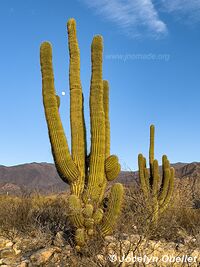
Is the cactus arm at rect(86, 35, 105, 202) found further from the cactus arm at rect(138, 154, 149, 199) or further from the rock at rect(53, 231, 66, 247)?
the cactus arm at rect(138, 154, 149, 199)

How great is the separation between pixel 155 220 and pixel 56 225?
2.36m

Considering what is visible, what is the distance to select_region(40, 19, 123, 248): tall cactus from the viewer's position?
679 cm

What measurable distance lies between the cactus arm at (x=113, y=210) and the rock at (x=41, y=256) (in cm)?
105

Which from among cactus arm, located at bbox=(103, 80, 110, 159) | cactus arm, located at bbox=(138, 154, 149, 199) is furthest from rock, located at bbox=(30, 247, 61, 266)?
cactus arm, located at bbox=(138, 154, 149, 199)

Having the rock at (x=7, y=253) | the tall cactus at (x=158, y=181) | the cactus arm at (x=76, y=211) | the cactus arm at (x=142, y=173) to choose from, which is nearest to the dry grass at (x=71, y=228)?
the cactus arm at (x=76, y=211)

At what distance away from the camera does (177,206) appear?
35.9ft

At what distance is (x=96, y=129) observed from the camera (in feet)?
24.5

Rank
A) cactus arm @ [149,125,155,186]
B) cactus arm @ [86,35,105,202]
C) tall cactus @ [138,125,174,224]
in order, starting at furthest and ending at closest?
cactus arm @ [149,125,155,186] → tall cactus @ [138,125,174,224] → cactus arm @ [86,35,105,202]

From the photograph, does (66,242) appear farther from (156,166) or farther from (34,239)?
(156,166)

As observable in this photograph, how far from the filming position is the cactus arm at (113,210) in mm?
6730

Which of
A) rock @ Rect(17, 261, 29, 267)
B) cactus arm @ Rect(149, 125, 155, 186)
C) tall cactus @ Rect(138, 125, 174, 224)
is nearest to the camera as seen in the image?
rock @ Rect(17, 261, 29, 267)

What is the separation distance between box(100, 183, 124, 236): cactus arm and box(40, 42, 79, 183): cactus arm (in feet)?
3.11

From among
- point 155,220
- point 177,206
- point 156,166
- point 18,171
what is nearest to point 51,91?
point 155,220

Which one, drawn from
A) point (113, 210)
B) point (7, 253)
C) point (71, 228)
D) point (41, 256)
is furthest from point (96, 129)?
point (7, 253)
